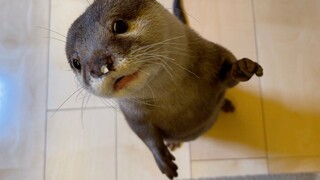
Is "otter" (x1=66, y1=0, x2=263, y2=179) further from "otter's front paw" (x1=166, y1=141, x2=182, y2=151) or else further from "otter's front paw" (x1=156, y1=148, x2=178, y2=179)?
"otter's front paw" (x1=166, y1=141, x2=182, y2=151)

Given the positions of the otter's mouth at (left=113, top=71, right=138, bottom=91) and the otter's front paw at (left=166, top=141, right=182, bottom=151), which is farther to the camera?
the otter's front paw at (left=166, top=141, right=182, bottom=151)

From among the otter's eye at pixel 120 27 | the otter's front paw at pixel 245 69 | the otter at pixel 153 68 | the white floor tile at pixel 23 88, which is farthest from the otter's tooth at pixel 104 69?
the white floor tile at pixel 23 88

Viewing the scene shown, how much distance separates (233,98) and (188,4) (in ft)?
1.47

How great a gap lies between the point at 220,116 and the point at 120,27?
2.94 ft

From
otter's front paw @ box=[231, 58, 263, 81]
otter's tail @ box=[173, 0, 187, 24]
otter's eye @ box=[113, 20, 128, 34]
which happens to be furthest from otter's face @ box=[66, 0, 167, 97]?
otter's tail @ box=[173, 0, 187, 24]

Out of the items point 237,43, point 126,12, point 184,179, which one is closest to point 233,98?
point 237,43

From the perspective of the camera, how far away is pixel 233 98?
1753mm

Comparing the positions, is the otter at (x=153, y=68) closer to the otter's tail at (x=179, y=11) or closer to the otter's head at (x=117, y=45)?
the otter's head at (x=117, y=45)

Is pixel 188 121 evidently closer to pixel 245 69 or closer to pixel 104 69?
pixel 245 69

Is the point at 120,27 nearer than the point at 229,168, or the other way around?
the point at 120,27

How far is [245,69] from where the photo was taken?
45.4 inches

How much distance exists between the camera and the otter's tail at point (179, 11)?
165 cm

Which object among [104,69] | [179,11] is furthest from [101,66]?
[179,11]

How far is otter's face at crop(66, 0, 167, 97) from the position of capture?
87cm
